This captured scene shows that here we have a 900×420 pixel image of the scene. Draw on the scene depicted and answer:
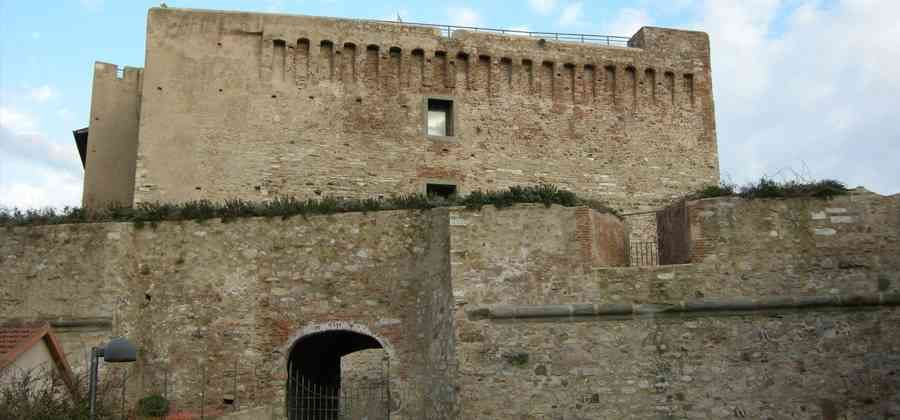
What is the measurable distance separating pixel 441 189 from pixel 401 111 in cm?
201

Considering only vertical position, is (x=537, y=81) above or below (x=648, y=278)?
above

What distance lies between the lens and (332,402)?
65.1 ft

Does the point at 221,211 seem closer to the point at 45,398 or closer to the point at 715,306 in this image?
the point at 45,398

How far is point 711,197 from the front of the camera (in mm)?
16750

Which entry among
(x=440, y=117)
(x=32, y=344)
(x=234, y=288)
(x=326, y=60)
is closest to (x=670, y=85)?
(x=440, y=117)

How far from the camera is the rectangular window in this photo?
2416 cm

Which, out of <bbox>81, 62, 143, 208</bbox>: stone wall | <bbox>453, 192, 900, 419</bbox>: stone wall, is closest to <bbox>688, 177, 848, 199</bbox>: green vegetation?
<bbox>453, 192, 900, 419</bbox>: stone wall

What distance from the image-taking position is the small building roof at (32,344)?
15.0 meters

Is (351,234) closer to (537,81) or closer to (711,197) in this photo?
(711,197)

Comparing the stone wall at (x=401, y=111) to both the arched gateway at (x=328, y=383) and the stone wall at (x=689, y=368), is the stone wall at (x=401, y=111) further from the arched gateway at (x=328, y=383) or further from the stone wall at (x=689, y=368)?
the stone wall at (x=689, y=368)

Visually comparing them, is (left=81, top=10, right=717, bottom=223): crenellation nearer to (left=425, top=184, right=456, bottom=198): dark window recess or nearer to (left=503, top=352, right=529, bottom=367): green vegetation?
(left=425, top=184, right=456, bottom=198): dark window recess

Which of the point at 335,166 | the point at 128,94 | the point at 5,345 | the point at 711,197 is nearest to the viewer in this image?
the point at 5,345

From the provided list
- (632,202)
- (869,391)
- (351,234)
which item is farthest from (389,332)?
(632,202)

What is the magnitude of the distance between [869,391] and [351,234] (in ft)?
28.1
